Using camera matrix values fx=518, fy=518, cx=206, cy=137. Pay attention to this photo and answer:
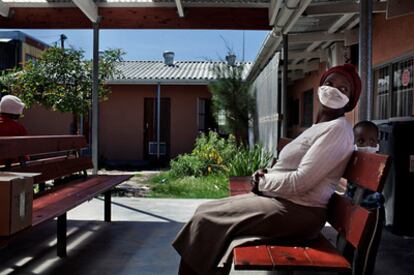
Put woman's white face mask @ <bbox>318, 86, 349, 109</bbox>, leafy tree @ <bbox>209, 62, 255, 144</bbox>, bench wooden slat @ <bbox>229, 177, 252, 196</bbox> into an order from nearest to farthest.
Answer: woman's white face mask @ <bbox>318, 86, 349, 109</bbox> → bench wooden slat @ <bbox>229, 177, 252, 196</bbox> → leafy tree @ <bbox>209, 62, 255, 144</bbox>

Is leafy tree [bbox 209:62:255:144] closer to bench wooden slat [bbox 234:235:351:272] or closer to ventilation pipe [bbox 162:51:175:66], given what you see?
ventilation pipe [bbox 162:51:175:66]

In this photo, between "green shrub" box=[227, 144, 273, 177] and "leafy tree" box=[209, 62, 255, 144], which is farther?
"leafy tree" box=[209, 62, 255, 144]

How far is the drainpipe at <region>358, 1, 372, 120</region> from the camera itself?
475cm

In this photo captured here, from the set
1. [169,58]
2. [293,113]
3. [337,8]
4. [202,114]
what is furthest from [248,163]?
[169,58]

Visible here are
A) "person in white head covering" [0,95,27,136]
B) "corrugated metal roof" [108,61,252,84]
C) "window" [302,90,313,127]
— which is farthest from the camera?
"corrugated metal roof" [108,61,252,84]

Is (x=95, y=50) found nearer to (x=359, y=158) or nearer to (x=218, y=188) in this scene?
(x=218, y=188)

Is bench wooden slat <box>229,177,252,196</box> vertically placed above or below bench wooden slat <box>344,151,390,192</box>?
below

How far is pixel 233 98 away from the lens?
554 inches

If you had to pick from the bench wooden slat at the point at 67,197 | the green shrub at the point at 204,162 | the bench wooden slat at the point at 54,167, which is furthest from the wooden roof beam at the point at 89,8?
the green shrub at the point at 204,162

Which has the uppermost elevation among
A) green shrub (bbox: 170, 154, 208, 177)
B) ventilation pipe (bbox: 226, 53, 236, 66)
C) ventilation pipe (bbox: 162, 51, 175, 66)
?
ventilation pipe (bbox: 162, 51, 175, 66)

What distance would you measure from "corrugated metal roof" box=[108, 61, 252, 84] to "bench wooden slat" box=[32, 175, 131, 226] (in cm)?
901

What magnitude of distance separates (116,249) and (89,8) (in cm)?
395

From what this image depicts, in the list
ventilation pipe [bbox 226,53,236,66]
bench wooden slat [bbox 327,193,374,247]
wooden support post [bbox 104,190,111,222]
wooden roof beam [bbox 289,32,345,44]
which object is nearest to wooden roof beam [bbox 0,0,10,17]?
wooden support post [bbox 104,190,111,222]

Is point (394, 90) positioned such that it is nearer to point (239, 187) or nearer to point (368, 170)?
point (239, 187)
